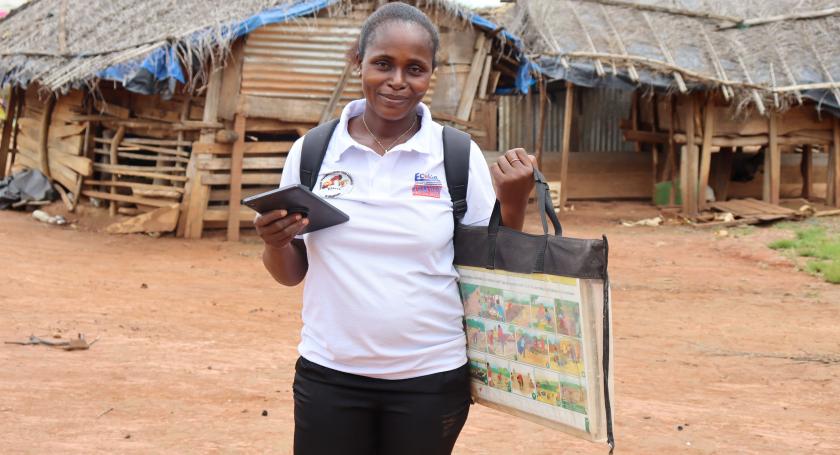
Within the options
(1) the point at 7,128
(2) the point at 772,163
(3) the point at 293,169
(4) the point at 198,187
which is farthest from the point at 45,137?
(3) the point at 293,169

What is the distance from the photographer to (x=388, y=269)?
81.3 inches

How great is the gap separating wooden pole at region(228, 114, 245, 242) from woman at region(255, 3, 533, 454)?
1041 cm

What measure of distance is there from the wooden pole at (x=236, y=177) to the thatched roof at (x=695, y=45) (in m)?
6.17

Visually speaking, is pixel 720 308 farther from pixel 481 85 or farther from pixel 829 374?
pixel 481 85

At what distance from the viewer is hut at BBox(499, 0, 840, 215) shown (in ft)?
53.0

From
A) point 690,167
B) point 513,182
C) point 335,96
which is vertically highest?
point 335,96

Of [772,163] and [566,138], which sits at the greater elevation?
[566,138]

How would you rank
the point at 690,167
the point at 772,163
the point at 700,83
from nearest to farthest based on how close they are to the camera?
1. the point at 700,83
2. the point at 690,167
3. the point at 772,163

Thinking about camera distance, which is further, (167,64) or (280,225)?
(167,64)

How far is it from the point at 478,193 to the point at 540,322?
34cm

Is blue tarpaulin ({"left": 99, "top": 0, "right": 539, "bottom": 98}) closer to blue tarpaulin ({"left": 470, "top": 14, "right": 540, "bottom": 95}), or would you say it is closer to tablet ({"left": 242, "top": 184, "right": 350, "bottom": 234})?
blue tarpaulin ({"left": 470, "top": 14, "right": 540, "bottom": 95})

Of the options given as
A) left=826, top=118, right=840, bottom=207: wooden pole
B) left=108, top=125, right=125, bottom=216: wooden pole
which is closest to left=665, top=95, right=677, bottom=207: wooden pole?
left=826, top=118, right=840, bottom=207: wooden pole

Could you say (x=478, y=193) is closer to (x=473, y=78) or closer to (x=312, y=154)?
(x=312, y=154)

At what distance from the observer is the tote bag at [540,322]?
1.97m
